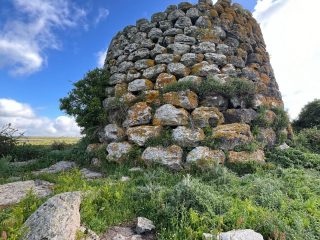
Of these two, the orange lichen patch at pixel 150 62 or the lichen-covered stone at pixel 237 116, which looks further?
the orange lichen patch at pixel 150 62

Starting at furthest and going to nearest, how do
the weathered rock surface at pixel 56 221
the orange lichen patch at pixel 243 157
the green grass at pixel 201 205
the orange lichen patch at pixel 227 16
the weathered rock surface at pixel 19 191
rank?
the orange lichen patch at pixel 227 16, the orange lichen patch at pixel 243 157, the weathered rock surface at pixel 19 191, the green grass at pixel 201 205, the weathered rock surface at pixel 56 221

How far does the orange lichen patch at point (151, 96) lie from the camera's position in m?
7.97

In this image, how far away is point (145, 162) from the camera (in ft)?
22.3

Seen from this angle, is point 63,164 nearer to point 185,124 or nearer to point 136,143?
point 136,143

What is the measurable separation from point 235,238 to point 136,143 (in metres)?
4.31

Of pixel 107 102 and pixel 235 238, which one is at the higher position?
pixel 107 102

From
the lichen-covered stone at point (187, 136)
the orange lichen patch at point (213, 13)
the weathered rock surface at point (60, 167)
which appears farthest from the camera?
Result: the orange lichen patch at point (213, 13)

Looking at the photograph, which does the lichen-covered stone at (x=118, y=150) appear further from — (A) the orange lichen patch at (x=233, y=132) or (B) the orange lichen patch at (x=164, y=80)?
(A) the orange lichen patch at (x=233, y=132)

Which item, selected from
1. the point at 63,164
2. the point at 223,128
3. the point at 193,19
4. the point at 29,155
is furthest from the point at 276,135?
the point at 29,155

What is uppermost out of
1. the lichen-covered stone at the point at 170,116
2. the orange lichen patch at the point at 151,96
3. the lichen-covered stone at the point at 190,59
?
the lichen-covered stone at the point at 190,59

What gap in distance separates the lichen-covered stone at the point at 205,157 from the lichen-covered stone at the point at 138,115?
1.74 meters

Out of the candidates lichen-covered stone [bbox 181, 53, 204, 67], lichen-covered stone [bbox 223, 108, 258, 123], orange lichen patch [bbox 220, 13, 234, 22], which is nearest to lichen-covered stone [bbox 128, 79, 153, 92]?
lichen-covered stone [bbox 181, 53, 204, 67]

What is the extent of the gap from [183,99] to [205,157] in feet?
6.17

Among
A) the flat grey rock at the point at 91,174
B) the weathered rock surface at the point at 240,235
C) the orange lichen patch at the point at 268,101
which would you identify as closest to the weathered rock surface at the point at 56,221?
the weathered rock surface at the point at 240,235
